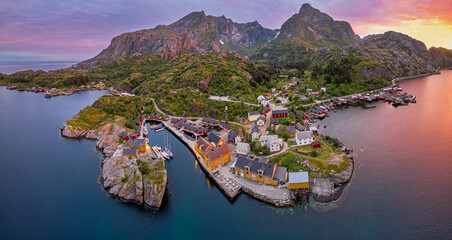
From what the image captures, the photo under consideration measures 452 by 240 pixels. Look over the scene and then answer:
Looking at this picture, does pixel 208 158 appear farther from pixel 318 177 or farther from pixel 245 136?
pixel 318 177

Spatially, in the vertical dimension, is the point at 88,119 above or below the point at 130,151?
above

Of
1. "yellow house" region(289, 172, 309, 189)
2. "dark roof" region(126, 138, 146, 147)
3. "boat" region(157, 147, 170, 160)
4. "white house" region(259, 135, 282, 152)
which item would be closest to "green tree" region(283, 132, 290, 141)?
"white house" region(259, 135, 282, 152)

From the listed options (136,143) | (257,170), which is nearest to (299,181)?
(257,170)

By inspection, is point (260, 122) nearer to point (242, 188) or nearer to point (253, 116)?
point (253, 116)

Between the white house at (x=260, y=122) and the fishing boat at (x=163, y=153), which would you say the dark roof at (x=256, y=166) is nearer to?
the fishing boat at (x=163, y=153)

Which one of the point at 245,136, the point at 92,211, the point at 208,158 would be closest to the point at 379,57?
the point at 245,136

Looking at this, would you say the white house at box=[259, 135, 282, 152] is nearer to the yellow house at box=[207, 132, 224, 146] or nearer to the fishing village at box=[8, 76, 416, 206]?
the fishing village at box=[8, 76, 416, 206]
